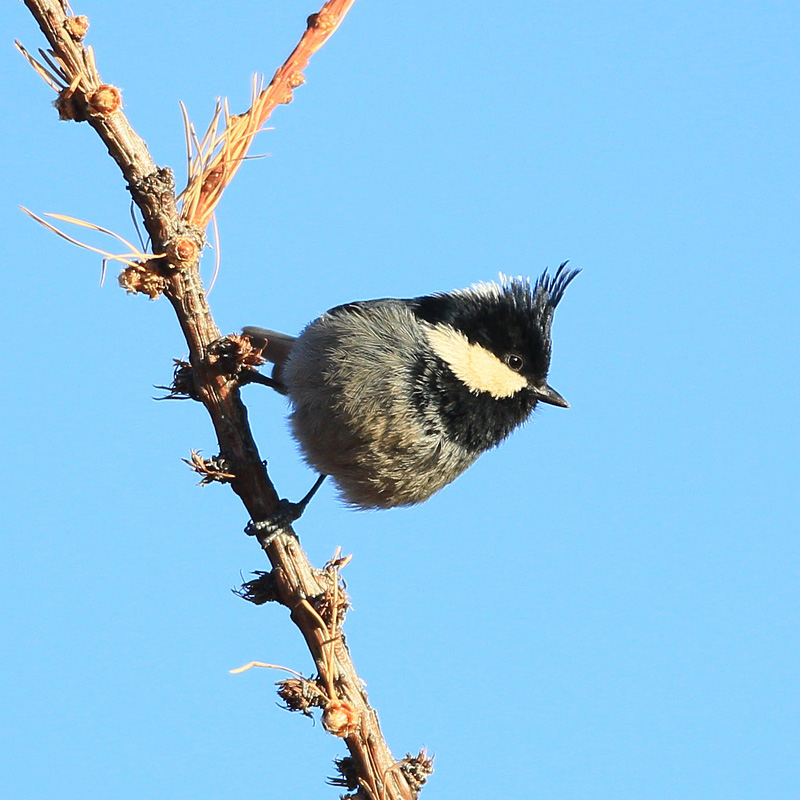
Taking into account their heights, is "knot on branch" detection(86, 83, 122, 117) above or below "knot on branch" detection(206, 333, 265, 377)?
above

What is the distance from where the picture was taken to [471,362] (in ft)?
13.8

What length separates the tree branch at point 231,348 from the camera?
254 cm

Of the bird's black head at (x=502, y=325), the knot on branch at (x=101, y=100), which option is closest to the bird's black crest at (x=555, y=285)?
the bird's black head at (x=502, y=325)

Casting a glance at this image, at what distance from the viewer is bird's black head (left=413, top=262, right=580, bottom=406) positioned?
4.27 meters

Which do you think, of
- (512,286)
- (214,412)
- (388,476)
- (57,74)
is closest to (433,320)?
(512,286)

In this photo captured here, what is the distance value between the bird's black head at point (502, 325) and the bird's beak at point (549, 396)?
0.07m

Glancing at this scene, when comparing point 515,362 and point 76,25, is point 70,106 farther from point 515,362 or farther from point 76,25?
point 515,362

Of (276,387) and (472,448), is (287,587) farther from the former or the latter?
(276,387)

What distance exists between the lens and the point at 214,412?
116 inches

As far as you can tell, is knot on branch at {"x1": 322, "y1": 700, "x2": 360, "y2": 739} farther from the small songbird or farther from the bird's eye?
the bird's eye

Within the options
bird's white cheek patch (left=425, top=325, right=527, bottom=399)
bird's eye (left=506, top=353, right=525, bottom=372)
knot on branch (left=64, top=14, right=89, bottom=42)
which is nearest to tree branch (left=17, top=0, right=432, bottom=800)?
knot on branch (left=64, top=14, right=89, bottom=42)

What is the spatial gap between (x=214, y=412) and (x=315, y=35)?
1.16 metres

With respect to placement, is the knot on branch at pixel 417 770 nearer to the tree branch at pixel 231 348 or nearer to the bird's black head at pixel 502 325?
the tree branch at pixel 231 348

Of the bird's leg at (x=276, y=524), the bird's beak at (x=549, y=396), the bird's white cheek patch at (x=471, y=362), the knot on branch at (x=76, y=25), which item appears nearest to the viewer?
the knot on branch at (x=76, y=25)
